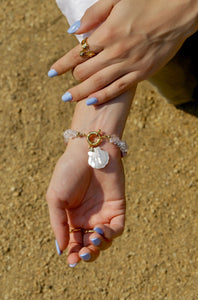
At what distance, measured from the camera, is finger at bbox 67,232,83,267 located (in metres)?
1.46

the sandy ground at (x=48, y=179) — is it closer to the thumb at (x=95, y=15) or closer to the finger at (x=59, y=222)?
the finger at (x=59, y=222)

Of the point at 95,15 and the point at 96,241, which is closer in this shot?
the point at 96,241

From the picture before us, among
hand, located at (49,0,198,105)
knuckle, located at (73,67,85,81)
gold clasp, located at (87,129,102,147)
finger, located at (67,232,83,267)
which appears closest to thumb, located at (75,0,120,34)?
hand, located at (49,0,198,105)

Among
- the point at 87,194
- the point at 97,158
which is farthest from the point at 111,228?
the point at 97,158

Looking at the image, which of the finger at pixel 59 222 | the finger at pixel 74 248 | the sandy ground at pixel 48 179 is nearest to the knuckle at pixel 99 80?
the finger at pixel 59 222

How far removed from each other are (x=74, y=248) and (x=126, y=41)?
896 millimetres

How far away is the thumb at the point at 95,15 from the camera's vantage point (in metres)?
1.72

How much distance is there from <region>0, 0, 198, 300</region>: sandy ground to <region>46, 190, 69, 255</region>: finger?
68 centimetres

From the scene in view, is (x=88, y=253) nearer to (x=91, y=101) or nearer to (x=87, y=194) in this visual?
(x=87, y=194)

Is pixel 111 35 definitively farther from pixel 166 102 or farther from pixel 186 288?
pixel 186 288

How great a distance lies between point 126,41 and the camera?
1659 mm

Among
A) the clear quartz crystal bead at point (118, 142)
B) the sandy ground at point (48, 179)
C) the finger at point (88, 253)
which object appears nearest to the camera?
the finger at point (88, 253)

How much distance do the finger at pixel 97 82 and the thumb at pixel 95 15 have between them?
23cm

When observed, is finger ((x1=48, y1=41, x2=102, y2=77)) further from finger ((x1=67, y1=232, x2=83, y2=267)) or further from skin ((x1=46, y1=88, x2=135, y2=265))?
finger ((x1=67, y1=232, x2=83, y2=267))
